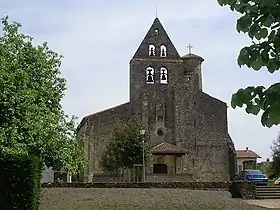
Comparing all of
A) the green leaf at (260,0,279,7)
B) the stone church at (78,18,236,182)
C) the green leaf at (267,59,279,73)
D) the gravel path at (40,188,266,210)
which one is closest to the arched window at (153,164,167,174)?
the stone church at (78,18,236,182)

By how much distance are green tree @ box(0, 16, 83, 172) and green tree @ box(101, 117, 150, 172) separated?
531 inches

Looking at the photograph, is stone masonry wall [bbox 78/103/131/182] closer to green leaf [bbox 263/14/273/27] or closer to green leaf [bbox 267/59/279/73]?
green leaf [bbox 267/59/279/73]

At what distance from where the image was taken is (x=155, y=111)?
181 feet

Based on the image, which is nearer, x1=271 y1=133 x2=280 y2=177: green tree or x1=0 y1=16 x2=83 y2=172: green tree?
x1=0 y1=16 x2=83 y2=172: green tree

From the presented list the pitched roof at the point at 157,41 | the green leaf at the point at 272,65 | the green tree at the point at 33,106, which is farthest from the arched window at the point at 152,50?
the green leaf at the point at 272,65

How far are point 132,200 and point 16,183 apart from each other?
7.69 m

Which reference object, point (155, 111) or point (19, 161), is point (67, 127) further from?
point (155, 111)

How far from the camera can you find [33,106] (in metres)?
25.2

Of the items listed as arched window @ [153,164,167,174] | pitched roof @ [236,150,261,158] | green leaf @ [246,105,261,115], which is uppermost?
pitched roof @ [236,150,261,158]

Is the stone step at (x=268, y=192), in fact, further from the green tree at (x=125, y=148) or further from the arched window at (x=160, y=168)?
the arched window at (x=160, y=168)

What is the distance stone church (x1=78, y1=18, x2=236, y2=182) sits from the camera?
53.8 m

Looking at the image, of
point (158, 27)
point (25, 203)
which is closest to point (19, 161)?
point (25, 203)

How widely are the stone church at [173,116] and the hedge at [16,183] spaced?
36700mm

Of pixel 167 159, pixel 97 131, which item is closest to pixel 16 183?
pixel 167 159
